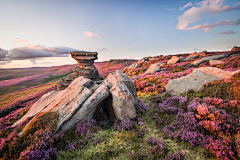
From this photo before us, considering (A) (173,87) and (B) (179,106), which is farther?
(A) (173,87)

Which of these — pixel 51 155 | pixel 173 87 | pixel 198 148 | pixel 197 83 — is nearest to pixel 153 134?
pixel 198 148

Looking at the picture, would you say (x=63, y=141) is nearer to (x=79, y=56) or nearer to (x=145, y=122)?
(x=145, y=122)

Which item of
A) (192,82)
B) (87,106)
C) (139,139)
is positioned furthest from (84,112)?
(192,82)

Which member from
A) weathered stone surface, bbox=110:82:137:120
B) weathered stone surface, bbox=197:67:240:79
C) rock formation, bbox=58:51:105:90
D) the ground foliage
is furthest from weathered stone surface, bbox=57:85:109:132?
weathered stone surface, bbox=197:67:240:79

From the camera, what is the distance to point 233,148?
3.88 metres

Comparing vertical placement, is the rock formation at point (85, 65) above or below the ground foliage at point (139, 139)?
above

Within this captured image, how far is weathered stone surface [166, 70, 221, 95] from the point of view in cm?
945

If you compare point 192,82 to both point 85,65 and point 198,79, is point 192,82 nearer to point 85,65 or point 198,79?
point 198,79

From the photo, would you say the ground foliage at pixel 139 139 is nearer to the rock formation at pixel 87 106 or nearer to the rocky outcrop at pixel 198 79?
the rock formation at pixel 87 106

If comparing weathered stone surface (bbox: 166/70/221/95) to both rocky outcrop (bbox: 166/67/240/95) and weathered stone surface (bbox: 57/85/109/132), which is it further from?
weathered stone surface (bbox: 57/85/109/132)

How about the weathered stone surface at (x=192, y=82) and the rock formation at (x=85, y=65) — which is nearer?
the weathered stone surface at (x=192, y=82)

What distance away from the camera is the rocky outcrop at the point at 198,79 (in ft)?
30.8

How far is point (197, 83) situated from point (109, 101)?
30.7ft

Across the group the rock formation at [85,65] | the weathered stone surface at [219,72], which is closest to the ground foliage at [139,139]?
the weathered stone surface at [219,72]
